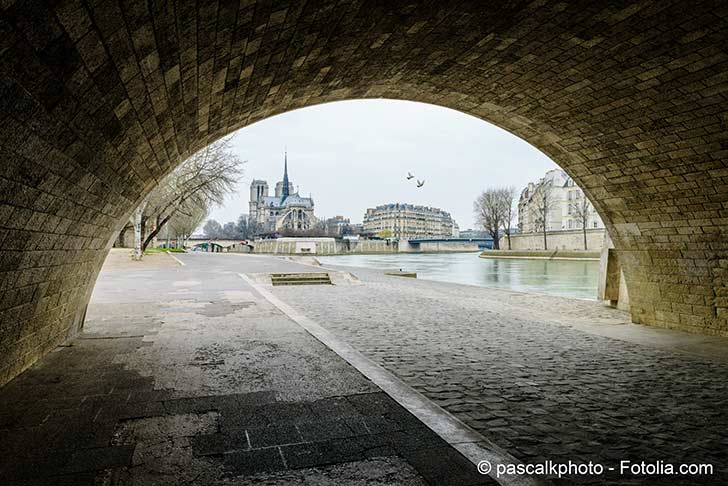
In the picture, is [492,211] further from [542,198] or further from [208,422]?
[208,422]

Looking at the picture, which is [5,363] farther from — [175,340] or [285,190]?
[285,190]

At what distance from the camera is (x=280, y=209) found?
158875 millimetres

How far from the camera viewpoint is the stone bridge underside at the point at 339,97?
3098 millimetres

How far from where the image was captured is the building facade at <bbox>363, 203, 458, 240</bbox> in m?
141

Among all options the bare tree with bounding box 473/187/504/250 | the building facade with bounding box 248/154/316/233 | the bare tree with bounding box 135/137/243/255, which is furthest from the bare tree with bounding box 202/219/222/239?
the bare tree with bounding box 135/137/243/255

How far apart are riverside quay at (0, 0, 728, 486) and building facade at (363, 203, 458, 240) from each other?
Result: 125 m

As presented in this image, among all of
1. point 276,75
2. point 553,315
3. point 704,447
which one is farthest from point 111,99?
point 553,315

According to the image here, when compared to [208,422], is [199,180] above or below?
above

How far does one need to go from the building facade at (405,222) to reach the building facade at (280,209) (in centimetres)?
2028

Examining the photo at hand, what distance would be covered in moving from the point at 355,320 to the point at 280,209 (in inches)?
5984

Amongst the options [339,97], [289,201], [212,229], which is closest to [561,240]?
[339,97]

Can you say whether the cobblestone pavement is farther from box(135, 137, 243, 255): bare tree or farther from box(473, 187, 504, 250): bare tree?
box(473, 187, 504, 250): bare tree

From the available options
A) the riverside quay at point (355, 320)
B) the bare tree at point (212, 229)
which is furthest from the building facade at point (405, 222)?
the riverside quay at point (355, 320)

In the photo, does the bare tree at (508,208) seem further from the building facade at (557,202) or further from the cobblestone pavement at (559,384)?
the cobblestone pavement at (559,384)
